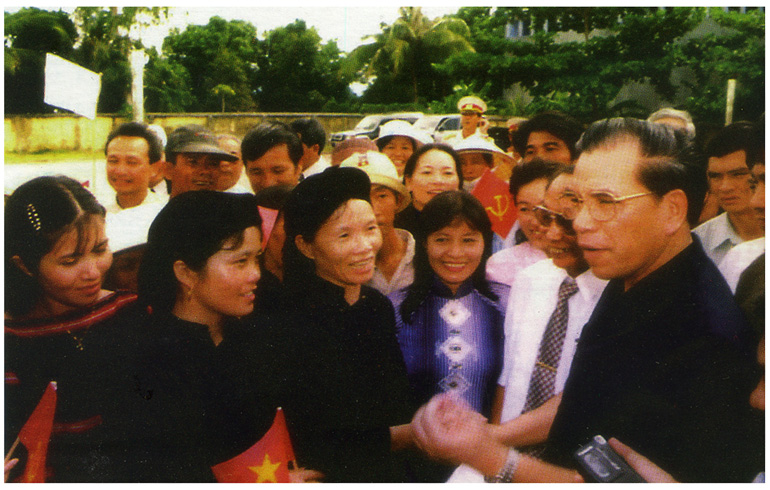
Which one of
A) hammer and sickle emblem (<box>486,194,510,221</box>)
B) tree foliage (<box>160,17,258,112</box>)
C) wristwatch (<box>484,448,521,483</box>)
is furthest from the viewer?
tree foliage (<box>160,17,258,112</box>)

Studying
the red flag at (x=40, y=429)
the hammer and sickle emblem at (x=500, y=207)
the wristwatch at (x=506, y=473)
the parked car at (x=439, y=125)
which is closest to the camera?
the wristwatch at (x=506, y=473)

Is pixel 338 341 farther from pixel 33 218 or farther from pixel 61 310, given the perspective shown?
pixel 33 218

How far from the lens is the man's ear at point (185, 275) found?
7.21 feet

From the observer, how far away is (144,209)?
2402 mm

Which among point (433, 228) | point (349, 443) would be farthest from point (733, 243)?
point (349, 443)

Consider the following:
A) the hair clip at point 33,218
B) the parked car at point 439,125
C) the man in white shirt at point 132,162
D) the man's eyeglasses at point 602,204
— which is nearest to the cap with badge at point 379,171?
the parked car at point 439,125

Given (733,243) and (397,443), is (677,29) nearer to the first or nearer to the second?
(733,243)

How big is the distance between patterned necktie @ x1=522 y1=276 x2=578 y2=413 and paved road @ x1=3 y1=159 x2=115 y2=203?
1745 millimetres

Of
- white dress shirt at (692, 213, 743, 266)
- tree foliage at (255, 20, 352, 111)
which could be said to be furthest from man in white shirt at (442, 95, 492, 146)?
white dress shirt at (692, 213, 743, 266)

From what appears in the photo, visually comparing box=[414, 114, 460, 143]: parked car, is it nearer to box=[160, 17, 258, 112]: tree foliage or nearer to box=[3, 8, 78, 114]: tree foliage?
box=[160, 17, 258, 112]: tree foliage

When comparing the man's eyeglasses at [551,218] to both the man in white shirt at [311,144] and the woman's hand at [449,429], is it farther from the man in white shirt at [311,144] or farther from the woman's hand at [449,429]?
the man in white shirt at [311,144]

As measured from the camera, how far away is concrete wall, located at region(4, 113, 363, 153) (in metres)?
2.44

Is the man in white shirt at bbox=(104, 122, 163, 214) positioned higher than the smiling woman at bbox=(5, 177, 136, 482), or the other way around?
the man in white shirt at bbox=(104, 122, 163, 214)

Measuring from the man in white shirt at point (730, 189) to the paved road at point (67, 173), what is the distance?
2237 mm
